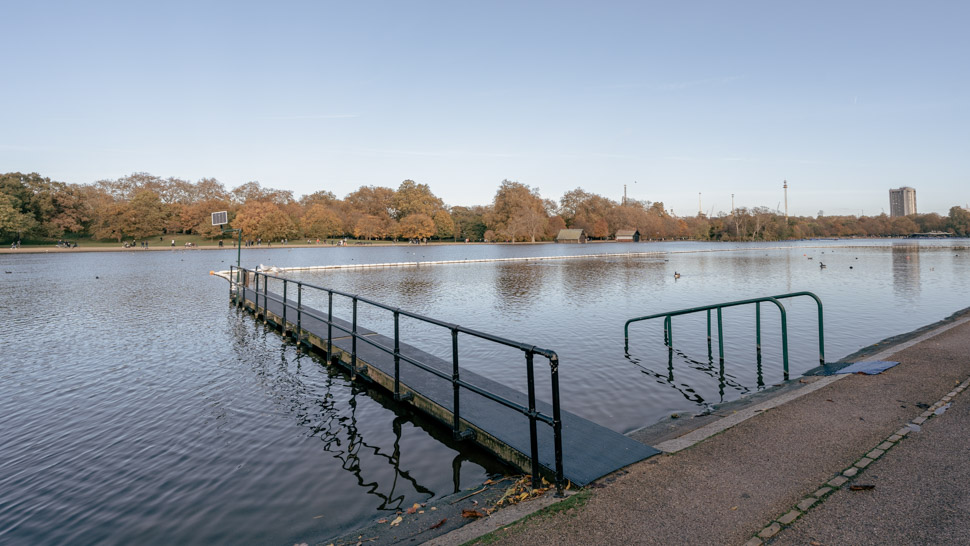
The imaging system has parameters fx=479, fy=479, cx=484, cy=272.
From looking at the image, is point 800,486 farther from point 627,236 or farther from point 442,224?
point 627,236

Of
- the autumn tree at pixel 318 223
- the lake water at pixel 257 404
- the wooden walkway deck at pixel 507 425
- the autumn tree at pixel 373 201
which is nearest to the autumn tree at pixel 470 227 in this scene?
the autumn tree at pixel 373 201

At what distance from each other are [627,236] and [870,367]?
438 ft

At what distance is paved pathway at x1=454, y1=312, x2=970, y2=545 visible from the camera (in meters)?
2.94

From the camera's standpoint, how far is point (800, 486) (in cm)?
347

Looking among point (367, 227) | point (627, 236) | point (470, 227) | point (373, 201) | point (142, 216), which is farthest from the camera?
point (627, 236)

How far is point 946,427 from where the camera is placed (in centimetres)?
443

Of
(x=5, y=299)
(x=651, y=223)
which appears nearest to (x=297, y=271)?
(x=5, y=299)

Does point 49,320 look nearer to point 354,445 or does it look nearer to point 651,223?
point 354,445

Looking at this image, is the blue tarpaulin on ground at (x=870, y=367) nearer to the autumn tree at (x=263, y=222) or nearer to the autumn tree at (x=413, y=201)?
the autumn tree at (x=263, y=222)

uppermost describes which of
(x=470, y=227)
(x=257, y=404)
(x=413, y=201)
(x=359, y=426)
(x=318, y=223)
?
(x=413, y=201)

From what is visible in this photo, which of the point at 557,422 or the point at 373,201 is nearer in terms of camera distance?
the point at 557,422

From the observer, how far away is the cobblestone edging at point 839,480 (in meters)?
2.93

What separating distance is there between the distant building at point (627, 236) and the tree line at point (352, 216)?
3.07 metres

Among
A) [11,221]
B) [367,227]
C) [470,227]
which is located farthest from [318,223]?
[11,221]
